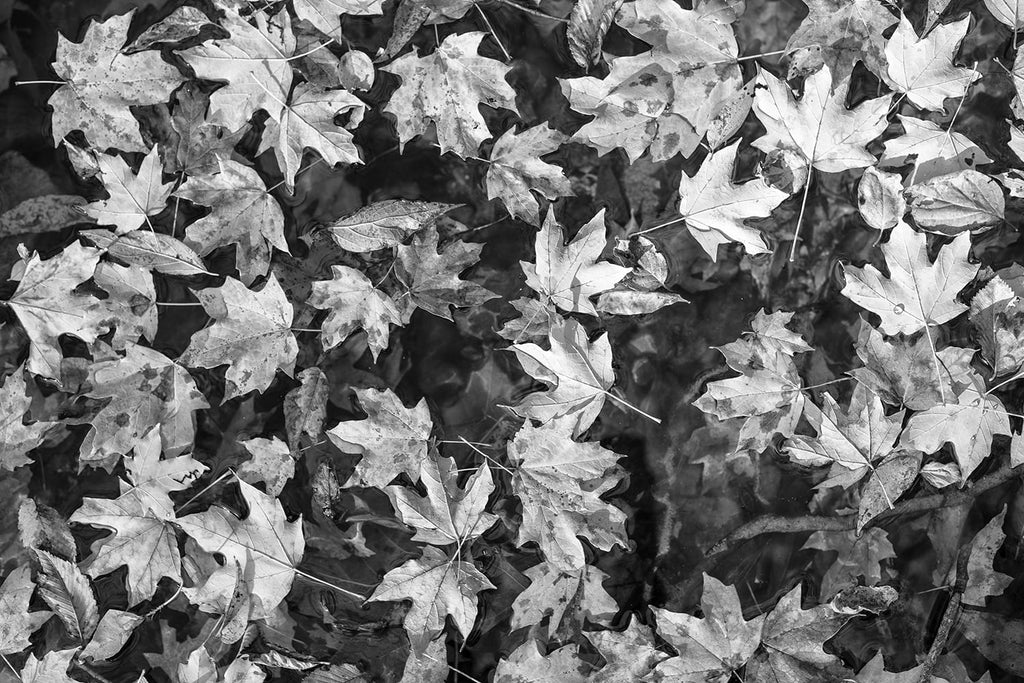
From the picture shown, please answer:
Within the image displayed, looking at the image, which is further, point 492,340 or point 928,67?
point 492,340

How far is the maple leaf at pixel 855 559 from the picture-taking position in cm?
141

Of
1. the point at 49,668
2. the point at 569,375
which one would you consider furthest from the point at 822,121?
the point at 49,668

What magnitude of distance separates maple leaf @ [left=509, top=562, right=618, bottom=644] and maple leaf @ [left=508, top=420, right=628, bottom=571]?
0.04 meters

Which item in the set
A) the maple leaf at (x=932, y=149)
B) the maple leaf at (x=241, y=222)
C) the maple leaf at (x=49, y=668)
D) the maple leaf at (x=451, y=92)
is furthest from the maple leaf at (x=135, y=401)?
the maple leaf at (x=932, y=149)

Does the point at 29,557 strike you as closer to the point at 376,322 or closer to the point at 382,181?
the point at 376,322

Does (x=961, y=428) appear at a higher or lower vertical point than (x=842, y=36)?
lower

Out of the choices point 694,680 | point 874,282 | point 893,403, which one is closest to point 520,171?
point 874,282

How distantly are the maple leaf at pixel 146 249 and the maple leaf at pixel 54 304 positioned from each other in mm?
30

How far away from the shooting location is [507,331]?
1.42m

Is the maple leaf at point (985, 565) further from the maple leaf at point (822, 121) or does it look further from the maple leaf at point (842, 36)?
the maple leaf at point (842, 36)

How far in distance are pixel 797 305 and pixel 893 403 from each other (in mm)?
261

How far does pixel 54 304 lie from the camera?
4.65 ft

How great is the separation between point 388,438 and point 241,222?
0.52 meters

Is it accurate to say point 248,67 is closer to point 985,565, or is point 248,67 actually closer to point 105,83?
point 105,83
